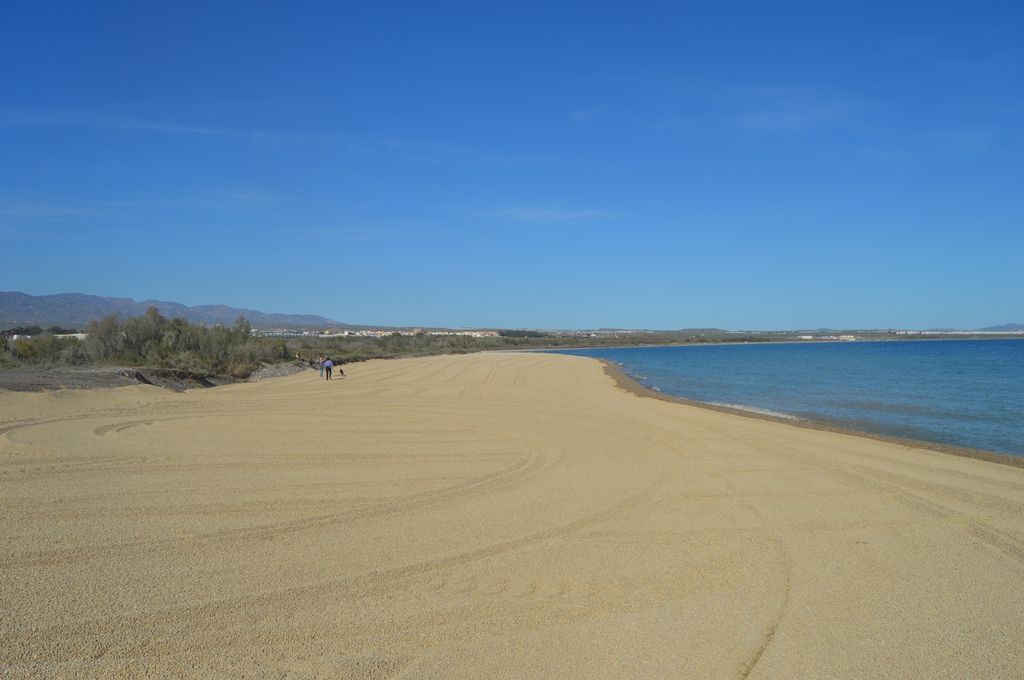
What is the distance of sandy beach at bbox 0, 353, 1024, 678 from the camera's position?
4523mm

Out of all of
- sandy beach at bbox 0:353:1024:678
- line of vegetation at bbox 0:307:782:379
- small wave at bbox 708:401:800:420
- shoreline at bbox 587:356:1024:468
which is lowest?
small wave at bbox 708:401:800:420

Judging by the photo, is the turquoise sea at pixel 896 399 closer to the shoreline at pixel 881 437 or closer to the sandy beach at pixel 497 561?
the shoreline at pixel 881 437

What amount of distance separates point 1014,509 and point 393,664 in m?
8.02

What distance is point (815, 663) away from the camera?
4504 millimetres

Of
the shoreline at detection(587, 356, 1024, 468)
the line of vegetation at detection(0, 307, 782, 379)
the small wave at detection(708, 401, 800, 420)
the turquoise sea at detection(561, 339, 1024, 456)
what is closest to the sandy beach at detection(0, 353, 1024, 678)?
the shoreline at detection(587, 356, 1024, 468)

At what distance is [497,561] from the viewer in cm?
631

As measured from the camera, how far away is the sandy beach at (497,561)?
452 cm

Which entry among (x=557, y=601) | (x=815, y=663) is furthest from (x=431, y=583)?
(x=815, y=663)

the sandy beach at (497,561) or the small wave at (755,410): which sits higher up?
the sandy beach at (497,561)

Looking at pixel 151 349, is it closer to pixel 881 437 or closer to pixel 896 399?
pixel 881 437

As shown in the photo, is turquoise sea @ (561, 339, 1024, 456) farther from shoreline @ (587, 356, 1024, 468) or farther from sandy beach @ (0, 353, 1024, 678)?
sandy beach @ (0, 353, 1024, 678)

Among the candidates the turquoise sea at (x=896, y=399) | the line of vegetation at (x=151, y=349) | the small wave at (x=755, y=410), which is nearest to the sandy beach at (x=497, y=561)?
the turquoise sea at (x=896, y=399)

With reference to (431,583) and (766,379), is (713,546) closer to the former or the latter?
(431,583)

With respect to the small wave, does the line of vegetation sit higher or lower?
higher
